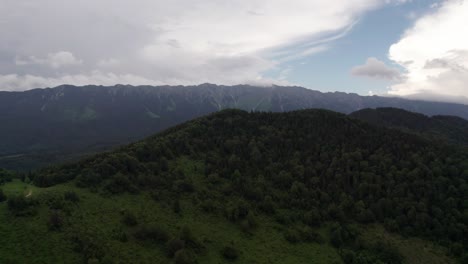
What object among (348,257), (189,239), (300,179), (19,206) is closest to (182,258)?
(189,239)

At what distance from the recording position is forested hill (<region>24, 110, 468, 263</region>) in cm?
9862

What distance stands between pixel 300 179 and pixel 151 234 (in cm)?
6541

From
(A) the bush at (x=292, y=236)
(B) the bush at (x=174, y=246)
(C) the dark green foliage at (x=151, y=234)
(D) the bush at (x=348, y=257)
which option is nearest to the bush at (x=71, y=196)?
(C) the dark green foliage at (x=151, y=234)

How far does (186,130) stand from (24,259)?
90605 mm

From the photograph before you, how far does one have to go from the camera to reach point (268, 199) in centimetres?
10975

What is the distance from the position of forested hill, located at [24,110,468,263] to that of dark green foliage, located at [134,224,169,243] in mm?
6296

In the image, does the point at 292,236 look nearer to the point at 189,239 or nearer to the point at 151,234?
the point at 189,239

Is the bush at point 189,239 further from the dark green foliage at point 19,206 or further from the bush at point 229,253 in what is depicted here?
the dark green foliage at point 19,206

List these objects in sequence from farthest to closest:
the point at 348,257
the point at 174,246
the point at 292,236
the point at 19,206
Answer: the point at 292,236, the point at 348,257, the point at 174,246, the point at 19,206

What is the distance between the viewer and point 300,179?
126 m

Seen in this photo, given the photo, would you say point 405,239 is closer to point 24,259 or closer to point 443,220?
point 443,220

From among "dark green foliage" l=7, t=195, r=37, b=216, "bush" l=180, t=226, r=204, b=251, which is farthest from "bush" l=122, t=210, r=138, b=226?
"dark green foliage" l=7, t=195, r=37, b=216

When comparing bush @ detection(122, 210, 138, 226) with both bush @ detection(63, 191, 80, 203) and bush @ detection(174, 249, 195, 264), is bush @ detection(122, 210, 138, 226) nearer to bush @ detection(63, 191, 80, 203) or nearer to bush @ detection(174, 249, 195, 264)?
bush @ detection(63, 191, 80, 203)

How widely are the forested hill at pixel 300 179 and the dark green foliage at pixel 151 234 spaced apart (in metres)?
6.30
